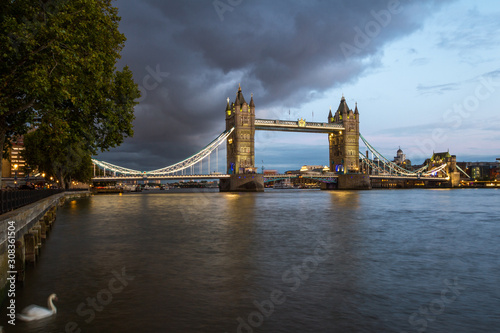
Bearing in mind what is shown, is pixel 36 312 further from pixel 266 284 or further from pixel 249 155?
pixel 249 155

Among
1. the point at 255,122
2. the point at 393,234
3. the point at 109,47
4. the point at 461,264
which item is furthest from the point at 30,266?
the point at 255,122

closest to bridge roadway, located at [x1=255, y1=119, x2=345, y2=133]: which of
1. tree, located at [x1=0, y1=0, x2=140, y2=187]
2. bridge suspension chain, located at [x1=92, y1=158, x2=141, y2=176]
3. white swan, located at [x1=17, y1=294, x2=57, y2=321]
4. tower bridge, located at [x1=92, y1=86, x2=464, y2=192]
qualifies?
tower bridge, located at [x1=92, y1=86, x2=464, y2=192]

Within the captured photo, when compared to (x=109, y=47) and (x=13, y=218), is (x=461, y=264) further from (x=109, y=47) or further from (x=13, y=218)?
(x=109, y=47)

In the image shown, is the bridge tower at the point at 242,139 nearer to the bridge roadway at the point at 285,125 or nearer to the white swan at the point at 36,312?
the bridge roadway at the point at 285,125

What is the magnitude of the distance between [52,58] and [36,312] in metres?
9.54

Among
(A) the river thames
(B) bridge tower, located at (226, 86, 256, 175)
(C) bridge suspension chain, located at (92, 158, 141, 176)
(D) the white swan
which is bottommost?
(A) the river thames

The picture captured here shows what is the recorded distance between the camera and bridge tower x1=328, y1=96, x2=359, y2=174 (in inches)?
4473

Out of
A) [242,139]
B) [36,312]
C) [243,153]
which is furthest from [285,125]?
[36,312]

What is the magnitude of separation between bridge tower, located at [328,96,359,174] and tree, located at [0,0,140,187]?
329 ft

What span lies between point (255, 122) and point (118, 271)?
3479 inches

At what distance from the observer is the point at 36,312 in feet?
24.2

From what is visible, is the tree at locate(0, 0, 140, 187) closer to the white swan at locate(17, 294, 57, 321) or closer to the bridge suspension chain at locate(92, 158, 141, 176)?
the white swan at locate(17, 294, 57, 321)

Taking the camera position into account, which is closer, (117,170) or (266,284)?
(266,284)

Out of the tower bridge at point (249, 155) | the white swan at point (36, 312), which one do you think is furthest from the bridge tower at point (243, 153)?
the white swan at point (36, 312)
